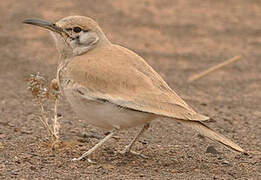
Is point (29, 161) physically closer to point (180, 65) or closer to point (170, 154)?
point (170, 154)

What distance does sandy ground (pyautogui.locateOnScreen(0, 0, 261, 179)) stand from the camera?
5.70m

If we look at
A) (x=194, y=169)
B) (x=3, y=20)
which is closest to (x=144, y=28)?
(x=3, y=20)

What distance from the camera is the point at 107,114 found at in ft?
17.8

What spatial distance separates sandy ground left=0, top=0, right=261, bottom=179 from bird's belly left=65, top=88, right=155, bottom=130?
16.6 inches

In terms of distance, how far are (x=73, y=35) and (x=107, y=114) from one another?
98 cm

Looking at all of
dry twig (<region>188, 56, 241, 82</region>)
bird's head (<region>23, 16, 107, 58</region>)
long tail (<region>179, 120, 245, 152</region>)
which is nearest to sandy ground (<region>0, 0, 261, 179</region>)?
dry twig (<region>188, 56, 241, 82</region>)

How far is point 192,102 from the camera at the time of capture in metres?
8.98

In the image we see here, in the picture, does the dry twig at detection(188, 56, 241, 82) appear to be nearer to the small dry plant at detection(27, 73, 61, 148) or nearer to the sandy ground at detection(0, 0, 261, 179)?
the sandy ground at detection(0, 0, 261, 179)

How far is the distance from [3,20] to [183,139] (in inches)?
251

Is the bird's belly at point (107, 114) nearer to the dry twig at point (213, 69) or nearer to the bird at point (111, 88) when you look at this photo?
the bird at point (111, 88)

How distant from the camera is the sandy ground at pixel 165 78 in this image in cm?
570

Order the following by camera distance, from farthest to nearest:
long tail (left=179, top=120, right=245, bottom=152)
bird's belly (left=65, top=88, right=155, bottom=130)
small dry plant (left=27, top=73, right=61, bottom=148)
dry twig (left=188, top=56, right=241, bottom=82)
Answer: dry twig (left=188, top=56, right=241, bottom=82), small dry plant (left=27, top=73, right=61, bottom=148), bird's belly (left=65, top=88, right=155, bottom=130), long tail (left=179, top=120, right=245, bottom=152)

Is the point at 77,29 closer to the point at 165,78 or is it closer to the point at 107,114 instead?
the point at 107,114

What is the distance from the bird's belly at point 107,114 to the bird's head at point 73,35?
57 cm
